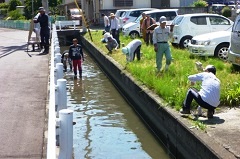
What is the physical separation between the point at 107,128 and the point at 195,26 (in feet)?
33.1

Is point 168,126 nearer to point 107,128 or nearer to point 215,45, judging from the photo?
point 107,128

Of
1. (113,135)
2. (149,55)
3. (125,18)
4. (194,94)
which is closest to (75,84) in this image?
(149,55)

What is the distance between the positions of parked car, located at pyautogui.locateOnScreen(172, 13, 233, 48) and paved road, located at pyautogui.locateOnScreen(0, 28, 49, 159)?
6.26m

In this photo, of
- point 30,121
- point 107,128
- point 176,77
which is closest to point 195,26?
point 176,77

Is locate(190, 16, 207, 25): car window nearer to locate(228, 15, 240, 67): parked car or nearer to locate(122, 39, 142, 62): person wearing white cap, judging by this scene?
locate(122, 39, 142, 62): person wearing white cap

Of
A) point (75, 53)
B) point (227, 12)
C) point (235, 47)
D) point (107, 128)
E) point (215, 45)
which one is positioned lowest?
point (107, 128)

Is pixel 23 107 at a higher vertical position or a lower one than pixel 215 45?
lower

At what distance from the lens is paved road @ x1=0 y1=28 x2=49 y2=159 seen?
670cm

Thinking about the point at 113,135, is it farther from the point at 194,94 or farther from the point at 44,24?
the point at 44,24

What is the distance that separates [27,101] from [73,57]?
23.2 ft

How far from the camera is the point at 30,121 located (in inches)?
318

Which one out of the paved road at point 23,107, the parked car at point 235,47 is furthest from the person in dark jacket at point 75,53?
the parked car at point 235,47

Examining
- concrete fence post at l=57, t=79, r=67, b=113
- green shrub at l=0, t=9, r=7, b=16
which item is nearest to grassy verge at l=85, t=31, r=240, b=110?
concrete fence post at l=57, t=79, r=67, b=113

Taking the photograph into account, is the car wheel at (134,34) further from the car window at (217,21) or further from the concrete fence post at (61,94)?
the concrete fence post at (61,94)
